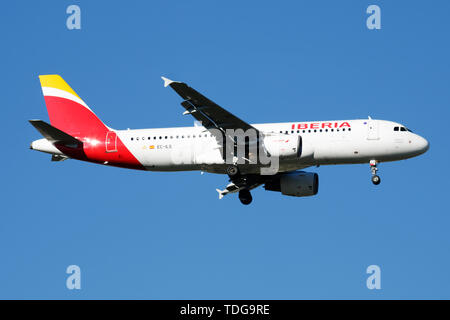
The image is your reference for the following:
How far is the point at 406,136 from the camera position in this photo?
155 ft

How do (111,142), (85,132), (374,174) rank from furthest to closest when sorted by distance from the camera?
(85,132) < (111,142) < (374,174)

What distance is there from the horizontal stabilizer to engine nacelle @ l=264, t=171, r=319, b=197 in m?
12.8

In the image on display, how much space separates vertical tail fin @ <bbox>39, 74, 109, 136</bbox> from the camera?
167 ft

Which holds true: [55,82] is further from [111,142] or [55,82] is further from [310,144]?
[310,144]

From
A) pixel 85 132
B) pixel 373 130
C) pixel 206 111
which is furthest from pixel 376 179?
pixel 85 132

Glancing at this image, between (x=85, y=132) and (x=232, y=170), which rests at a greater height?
(x=85, y=132)

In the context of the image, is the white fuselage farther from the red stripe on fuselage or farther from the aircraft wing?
the aircraft wing

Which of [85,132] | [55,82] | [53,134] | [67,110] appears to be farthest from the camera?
[55,82]

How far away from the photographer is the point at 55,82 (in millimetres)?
53000

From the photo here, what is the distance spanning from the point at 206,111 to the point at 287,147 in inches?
198

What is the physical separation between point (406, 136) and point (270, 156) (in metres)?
8.11

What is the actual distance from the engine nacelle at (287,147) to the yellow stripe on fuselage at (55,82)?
14.3 m

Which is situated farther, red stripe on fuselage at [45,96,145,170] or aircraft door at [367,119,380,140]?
red stripe on fuselage at [45,96,145,170]

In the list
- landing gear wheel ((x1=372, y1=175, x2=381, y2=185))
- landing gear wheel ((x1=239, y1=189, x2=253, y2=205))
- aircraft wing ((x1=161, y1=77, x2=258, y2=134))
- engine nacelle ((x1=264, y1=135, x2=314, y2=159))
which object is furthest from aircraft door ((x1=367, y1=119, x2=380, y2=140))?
landing gear wheel ((x1=239, y1=189, x2=253, y2=205))
